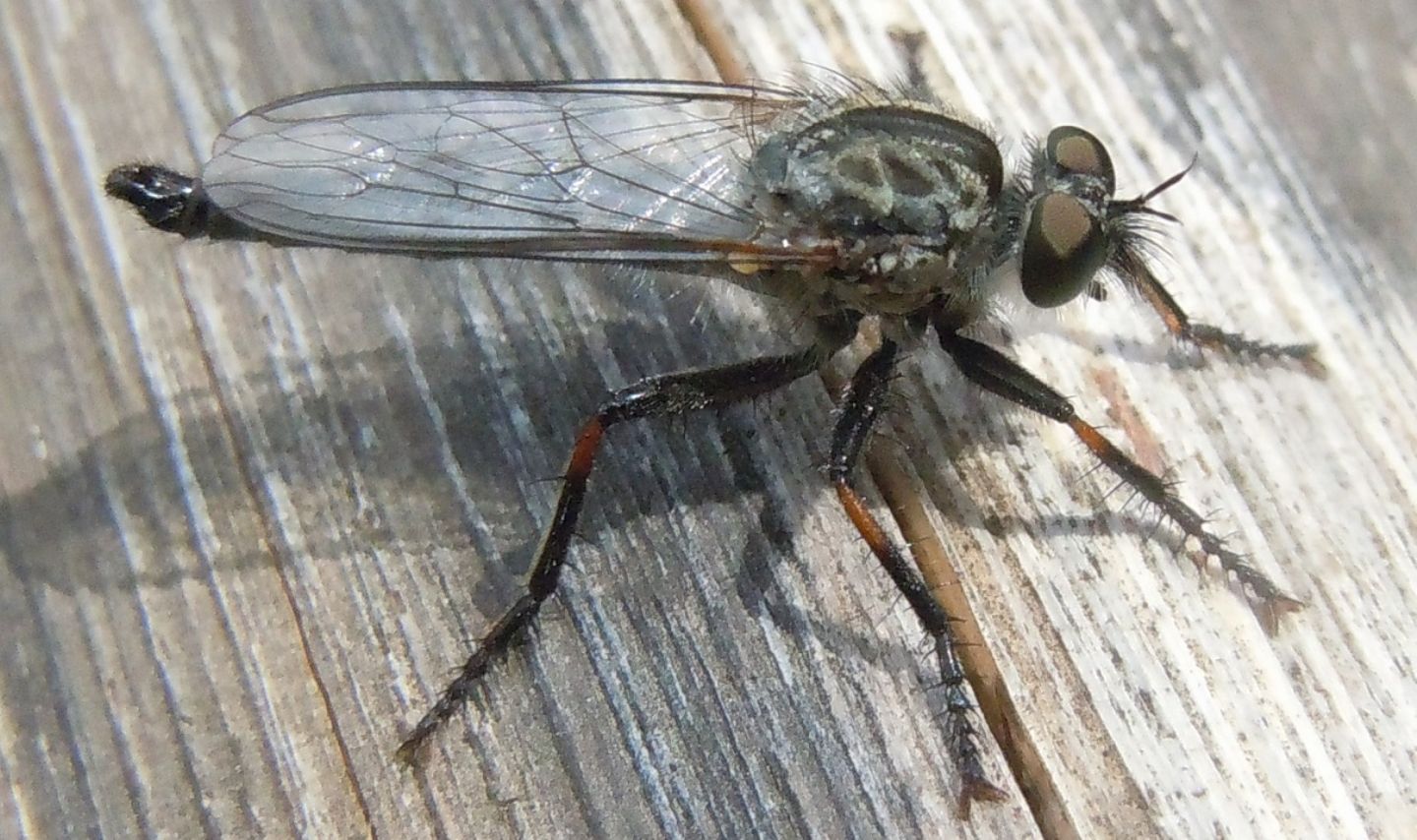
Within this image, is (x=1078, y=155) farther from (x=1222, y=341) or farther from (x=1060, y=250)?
(x=1222, y=341)

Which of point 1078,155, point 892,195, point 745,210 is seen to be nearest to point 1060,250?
point 1078,155

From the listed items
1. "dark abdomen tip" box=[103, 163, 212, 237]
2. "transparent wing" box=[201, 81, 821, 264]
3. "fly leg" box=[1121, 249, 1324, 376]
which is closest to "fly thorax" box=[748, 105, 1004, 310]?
"transparent wing" box=[201, 81, 821, 264]

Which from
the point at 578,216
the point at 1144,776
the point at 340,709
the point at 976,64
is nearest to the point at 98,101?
the point at 578,216

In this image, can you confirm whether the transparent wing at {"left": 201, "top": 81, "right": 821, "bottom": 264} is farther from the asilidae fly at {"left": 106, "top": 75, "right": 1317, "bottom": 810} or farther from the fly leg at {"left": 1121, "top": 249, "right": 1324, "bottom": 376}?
the fly leg at {"left": 1121, "top": 249, "right": 1324, "bottom": 376}

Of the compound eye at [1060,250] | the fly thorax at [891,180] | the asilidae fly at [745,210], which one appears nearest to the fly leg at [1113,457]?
the asilidae fly at [745,210]

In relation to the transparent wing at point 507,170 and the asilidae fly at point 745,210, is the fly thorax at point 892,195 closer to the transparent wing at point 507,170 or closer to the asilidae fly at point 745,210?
the asilidae fly at point 745,210

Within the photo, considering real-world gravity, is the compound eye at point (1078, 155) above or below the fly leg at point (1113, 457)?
above
